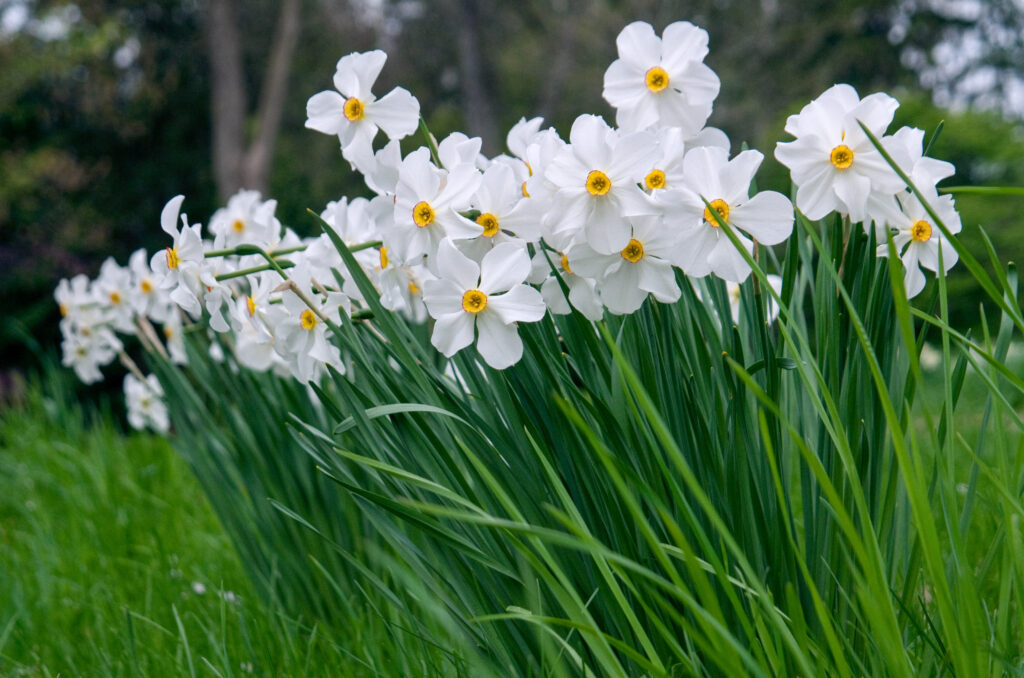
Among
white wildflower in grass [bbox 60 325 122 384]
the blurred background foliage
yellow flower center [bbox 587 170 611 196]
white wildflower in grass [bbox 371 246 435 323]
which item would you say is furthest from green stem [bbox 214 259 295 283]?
the blurred background foliage

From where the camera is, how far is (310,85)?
591 inches

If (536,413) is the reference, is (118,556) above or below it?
above

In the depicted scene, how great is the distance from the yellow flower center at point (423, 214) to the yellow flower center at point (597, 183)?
212 mm

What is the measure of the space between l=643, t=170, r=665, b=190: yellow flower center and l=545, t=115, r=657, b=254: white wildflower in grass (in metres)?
0.04

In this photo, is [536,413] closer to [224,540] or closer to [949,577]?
[949,577]

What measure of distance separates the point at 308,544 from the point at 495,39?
51.5 feet

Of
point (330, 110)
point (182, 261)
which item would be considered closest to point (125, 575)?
point (182, 261)

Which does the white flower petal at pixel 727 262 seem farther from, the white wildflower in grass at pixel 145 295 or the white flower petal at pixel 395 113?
the white wildflower in grass at pixel 145 295

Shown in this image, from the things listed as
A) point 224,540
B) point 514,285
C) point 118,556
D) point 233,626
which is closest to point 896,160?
point 514,285

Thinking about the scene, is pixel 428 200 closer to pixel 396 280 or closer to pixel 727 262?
pixel 396 280

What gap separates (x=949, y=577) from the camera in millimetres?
1193

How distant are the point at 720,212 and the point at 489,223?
0.92 ft

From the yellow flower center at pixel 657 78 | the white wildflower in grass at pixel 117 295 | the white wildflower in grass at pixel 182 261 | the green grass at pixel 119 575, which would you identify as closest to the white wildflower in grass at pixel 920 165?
the yellow flower center at pixel 657 78

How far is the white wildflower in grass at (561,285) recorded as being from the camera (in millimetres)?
1019
